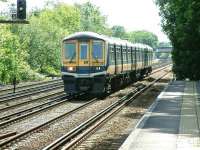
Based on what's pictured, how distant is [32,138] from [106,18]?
120552mm

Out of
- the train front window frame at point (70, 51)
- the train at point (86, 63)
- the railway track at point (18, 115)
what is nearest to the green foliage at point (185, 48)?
the train at point (86, 63)

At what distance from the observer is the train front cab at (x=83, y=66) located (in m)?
28.4

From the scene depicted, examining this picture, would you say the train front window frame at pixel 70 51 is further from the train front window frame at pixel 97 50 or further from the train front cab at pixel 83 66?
the train front window frame at pixel 97 50

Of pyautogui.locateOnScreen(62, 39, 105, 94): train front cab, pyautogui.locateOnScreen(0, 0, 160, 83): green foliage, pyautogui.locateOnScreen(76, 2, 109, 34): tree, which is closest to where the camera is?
pyautogui.locateOnScreen(62, 39, 105, 94): train front cab

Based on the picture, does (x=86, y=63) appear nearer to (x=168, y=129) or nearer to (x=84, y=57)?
(x=84, y=57)

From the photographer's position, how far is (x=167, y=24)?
61469mm

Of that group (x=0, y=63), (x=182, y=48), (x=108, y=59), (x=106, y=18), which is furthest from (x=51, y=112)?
(x=106, y=18)

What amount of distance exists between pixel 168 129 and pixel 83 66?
13.1 m

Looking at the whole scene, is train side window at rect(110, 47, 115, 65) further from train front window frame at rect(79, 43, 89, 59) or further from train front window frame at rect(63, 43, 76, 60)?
train front window frame at rect(63, 43, 76, 60)

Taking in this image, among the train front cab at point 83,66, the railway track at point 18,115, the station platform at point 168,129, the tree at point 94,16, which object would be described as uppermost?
the tree at point 94,16

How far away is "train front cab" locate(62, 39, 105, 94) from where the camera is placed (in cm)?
2841

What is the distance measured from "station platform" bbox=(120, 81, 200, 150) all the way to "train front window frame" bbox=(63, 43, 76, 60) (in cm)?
633

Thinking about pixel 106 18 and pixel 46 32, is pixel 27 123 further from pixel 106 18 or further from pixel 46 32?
Result: pixel 106 18

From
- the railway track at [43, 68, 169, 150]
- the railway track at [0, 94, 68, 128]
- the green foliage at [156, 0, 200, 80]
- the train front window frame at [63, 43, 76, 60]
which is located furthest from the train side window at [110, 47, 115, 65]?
the green foliage at [156, 0, 200, 80]
